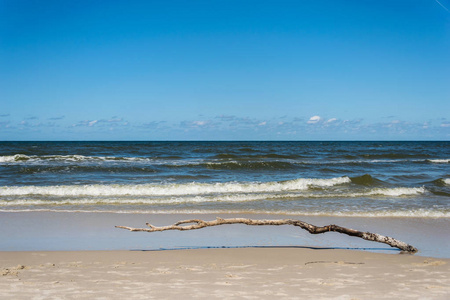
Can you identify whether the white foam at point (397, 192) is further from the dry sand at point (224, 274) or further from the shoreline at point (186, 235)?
the dry sand at point (224, 274)

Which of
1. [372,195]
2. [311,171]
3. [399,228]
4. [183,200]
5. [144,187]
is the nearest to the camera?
[399,228]

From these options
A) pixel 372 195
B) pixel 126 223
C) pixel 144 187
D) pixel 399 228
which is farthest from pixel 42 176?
pixel 399 228

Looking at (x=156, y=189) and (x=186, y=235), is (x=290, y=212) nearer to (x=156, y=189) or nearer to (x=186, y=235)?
(x=186, y=235)

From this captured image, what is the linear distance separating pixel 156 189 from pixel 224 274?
9740mm

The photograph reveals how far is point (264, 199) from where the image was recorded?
12953 millimetres

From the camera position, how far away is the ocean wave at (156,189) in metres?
13.9

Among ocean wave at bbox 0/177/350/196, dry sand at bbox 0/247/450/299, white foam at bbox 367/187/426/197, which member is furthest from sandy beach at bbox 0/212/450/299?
white foam at bbox 367/187/426/197

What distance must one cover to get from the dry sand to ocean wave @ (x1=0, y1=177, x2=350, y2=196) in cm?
782

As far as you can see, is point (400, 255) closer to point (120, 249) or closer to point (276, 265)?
point (276, 265)

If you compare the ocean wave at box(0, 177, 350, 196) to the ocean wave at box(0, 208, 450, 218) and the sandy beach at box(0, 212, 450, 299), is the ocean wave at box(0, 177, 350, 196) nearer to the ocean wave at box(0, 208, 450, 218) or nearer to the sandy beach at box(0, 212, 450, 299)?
the ocean wave at box(0, 208, 450, 218)

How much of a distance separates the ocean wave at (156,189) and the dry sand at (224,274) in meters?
7.82

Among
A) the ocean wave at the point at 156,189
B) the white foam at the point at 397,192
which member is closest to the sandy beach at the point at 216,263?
the ocean wave at the point at 156,189

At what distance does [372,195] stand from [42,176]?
613 inches

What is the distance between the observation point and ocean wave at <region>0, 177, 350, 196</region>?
45.6 feet
